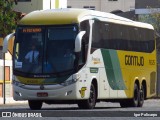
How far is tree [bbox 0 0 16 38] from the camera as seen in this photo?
41688 mm

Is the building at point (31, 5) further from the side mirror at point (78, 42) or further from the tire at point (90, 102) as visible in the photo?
the side mirror at point (78, 42)

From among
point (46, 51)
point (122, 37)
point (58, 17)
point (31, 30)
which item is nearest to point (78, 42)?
point (46, 51)

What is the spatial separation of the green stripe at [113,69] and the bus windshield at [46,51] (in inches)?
98.3

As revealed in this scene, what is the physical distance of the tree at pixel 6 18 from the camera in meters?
41.7

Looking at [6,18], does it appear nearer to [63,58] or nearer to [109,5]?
[63,58]

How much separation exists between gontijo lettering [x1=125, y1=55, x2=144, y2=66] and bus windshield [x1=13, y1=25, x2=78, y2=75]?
5287 mm

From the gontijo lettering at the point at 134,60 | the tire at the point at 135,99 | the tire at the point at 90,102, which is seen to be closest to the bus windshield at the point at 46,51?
the tire at the point at 90,102

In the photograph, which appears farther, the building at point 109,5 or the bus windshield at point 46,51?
the building at point 109,5

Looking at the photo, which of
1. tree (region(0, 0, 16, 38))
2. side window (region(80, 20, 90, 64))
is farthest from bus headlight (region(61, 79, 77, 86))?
tree (region(0, 0, 16, 38))

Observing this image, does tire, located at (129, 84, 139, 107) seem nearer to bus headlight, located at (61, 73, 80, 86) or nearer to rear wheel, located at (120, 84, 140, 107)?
rear wheel, located at (120, 84, 140, 107)

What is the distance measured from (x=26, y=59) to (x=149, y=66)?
911 centimetres

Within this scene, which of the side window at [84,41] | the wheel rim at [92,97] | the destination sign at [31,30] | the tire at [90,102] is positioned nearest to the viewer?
the side window at [84,41]

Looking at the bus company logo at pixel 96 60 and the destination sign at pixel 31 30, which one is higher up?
the destination sign at pixel 31 30

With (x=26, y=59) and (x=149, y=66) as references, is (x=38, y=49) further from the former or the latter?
(x=149, y=66)
